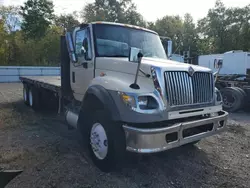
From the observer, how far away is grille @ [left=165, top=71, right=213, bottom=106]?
3238mm

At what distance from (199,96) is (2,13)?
109 ft

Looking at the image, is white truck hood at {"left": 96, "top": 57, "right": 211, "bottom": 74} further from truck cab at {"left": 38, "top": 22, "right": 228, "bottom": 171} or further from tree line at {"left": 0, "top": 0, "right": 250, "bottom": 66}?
tree line at {"left": 0, "top": 0, "right": 250, "bottom": 66}

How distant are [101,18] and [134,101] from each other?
39163mm

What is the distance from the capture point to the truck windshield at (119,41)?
13.8 feet

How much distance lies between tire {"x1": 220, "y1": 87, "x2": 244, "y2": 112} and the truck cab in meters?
5.17

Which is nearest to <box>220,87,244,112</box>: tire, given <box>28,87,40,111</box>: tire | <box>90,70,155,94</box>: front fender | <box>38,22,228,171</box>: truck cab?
<box>38,22,228,171</box>: truck cab

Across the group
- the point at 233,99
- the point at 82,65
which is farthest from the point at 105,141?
the point at 233,99

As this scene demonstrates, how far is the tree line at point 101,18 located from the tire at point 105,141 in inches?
404

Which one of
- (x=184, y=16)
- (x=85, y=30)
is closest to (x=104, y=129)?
(x=85, y=30)

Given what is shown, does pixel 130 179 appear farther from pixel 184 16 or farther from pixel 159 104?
pixel 184 16

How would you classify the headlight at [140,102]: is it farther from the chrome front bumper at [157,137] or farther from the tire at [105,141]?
the tire at [105,141]

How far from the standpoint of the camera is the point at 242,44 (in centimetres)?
3259

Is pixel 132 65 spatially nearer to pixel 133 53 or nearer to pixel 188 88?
pixel 133 53

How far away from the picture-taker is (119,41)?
171 inches
